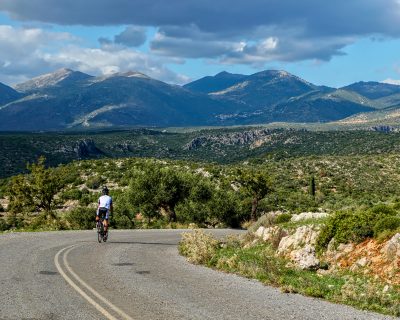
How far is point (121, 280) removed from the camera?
14406 mm

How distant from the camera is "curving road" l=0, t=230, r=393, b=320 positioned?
1074cm

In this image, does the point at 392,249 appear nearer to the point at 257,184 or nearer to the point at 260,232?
the point at 260,232

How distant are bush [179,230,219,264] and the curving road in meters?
0.48

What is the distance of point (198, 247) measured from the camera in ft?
63.2

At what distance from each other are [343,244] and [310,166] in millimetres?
82977

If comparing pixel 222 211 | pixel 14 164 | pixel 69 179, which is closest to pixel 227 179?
pixel 69 179

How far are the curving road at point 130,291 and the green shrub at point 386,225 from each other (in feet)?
15.5

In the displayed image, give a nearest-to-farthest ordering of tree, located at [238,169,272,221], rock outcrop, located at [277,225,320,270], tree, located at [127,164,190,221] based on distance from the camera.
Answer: rock outcrop, located at [277,225,320,270] → tree, located at [127,164,190,221] → tree, located at [238,169,272,221]

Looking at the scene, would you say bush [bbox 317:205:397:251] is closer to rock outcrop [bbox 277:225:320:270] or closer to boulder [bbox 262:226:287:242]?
rock outcrop [bbox 277:225:320:270]

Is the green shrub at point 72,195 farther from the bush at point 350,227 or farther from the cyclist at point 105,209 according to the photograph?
the bush at point 350,227

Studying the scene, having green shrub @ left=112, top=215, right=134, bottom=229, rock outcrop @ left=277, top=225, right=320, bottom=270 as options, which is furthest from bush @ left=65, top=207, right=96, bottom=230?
rock outcrop @ left=277, top=225, right=320, bottom=270

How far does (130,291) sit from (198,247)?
660 cm

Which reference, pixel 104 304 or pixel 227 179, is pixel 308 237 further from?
pixel 227 179

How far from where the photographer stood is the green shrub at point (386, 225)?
1614 centimetres
